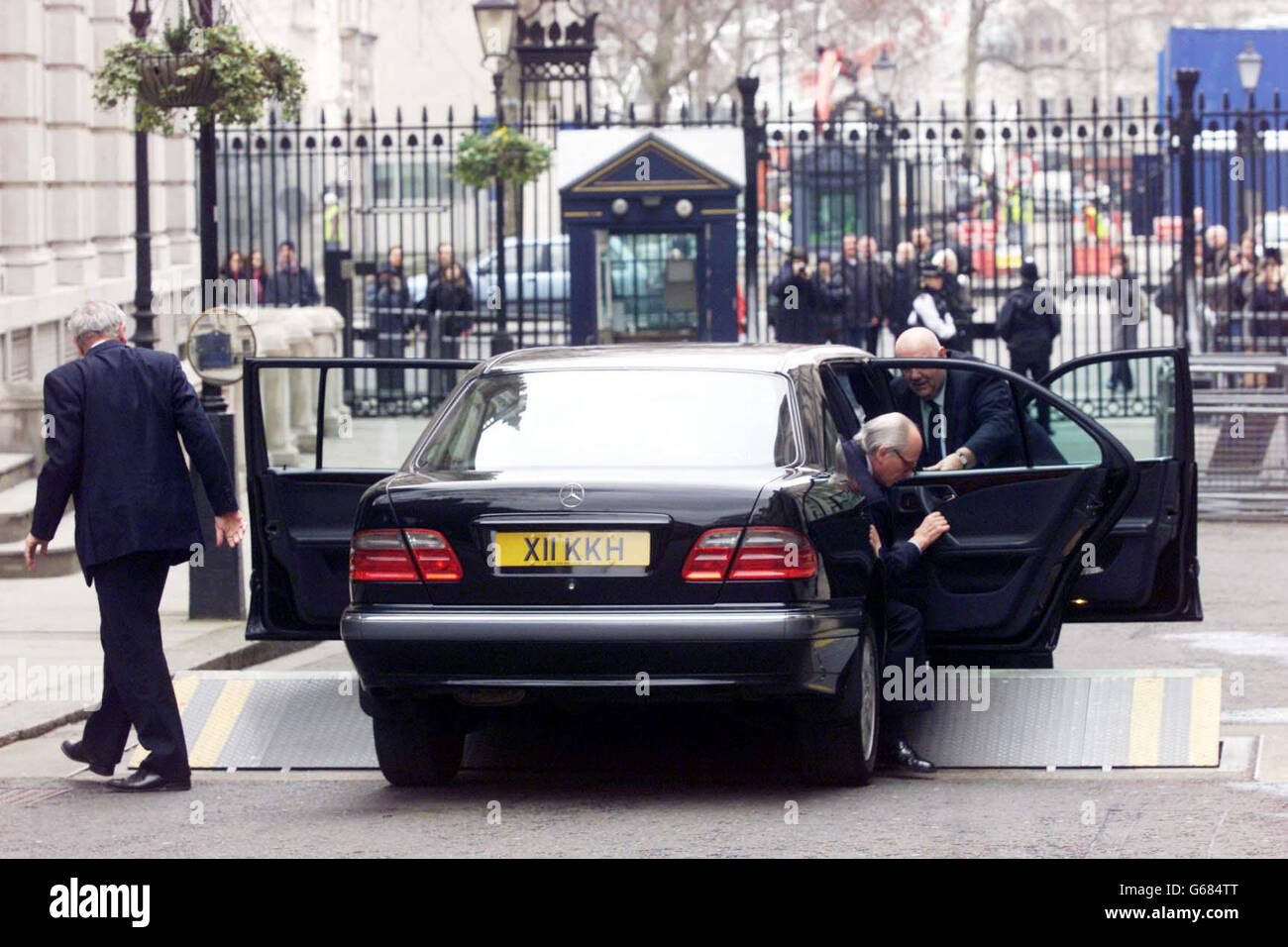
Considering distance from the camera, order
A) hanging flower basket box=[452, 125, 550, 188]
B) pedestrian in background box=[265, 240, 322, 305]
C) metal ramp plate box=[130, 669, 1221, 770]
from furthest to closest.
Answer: pedestrian in background box=[265, 240, 322, 305] → hanging flower basket box=[452, 125, 550, 188] → metal ramp plate box=[130, 669, 1221, 770]

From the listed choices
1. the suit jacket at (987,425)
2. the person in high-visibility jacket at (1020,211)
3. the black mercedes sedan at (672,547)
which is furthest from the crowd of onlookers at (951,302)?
the black mercedes sedan at (672,547)

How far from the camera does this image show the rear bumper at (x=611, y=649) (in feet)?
23.1

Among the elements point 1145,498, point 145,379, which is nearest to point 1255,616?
point 1145,498

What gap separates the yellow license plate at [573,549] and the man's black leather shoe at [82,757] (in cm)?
190

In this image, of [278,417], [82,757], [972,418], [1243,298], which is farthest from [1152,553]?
[1243,298]

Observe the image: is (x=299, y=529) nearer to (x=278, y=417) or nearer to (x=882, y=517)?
(x=882, y=517)

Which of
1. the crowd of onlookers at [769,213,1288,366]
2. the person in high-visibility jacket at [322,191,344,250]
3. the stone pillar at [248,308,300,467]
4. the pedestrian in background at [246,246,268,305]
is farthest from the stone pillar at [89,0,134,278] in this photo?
the crowd of onlookers at [769,213,1288,366]

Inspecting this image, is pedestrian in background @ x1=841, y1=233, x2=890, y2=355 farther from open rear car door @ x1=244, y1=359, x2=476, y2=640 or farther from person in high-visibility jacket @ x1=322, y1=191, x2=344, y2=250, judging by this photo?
open rear car door @ x1=244, y1=359, x2=476, y2=640

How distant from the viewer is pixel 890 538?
27.2 feet

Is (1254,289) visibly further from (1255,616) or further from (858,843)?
(858,843)

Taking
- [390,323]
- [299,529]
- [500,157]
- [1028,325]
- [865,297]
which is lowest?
[299,529]

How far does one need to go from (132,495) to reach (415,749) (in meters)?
1.30

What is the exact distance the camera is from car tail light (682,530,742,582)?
23.3 ft

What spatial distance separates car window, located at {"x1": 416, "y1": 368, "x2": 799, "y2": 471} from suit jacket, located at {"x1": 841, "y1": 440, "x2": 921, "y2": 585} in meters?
0.47
